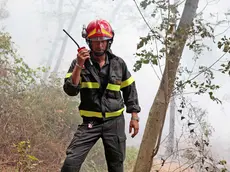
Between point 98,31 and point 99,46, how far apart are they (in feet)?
0.48

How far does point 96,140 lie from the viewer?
299 centimetres

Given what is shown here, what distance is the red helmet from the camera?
2885 millimetres

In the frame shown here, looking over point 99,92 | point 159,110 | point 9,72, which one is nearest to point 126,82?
point 99,92

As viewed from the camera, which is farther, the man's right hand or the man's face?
the man's face

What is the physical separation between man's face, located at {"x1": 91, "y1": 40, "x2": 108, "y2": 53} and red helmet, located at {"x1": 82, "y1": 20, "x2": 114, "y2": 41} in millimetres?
43

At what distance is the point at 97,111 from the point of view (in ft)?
9.58

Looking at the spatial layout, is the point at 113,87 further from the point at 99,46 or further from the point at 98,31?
the point at 98,31

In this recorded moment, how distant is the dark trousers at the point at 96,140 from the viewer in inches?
109

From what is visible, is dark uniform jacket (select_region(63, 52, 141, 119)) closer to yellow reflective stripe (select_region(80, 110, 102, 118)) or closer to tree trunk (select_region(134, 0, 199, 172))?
yellow reflective stripe (select_region(80, 110, 102, 118))

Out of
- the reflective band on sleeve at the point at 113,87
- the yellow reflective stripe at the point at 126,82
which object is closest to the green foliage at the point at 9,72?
the yellow reflective stripe at the point at 126,82

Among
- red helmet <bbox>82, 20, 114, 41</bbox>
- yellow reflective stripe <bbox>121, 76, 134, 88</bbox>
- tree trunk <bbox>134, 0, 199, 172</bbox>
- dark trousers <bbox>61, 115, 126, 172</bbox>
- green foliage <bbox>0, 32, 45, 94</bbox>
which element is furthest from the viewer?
green foliage <bbox>0, 32, 45, 94</bbox>

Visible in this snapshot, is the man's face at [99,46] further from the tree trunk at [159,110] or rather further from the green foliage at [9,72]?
the green foliage at [9,72]

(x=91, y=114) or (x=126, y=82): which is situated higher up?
(x=126, y=82)

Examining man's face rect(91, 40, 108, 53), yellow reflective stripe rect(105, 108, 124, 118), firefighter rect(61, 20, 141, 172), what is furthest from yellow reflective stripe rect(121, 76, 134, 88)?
man's face rect(91, 40, 108, 53)
